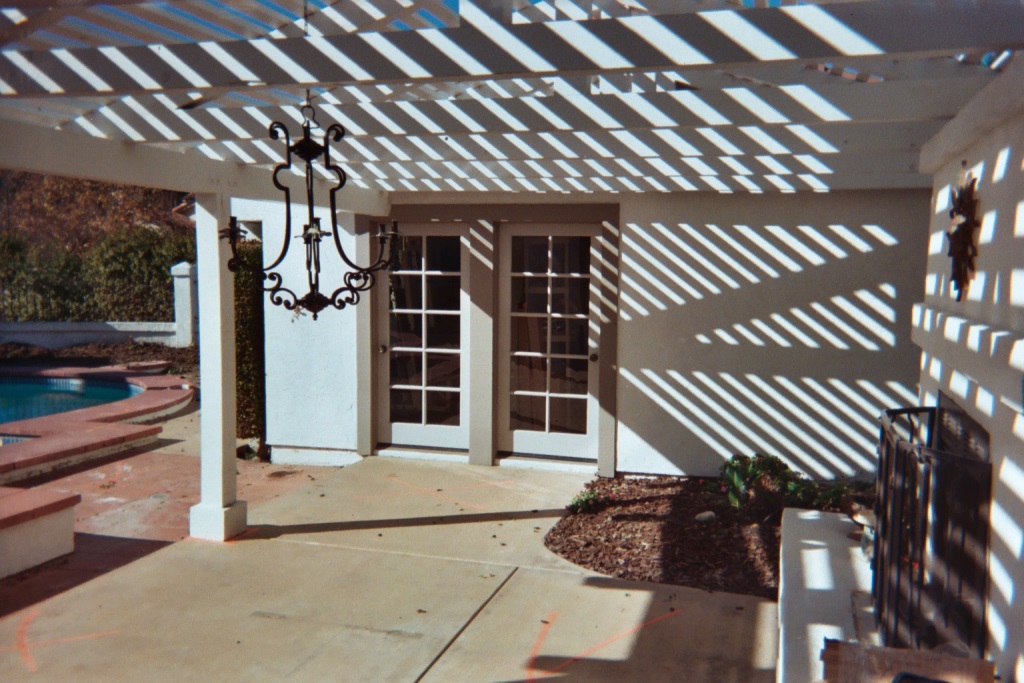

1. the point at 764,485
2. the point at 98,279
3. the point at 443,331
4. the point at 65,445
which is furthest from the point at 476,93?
the point at 98,279

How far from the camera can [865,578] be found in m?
→ 4.40

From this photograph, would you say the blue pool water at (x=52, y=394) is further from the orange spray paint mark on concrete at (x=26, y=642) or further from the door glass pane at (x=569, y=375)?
the orange spray paint mark on concrete at (x=26, y=642)

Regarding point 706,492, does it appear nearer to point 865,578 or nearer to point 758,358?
point 758,358

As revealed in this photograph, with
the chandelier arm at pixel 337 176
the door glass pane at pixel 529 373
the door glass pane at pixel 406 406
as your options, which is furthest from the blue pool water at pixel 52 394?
the chandelier arm at pixel 337 176

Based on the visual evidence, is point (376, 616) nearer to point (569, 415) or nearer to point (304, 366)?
point (569, 415)

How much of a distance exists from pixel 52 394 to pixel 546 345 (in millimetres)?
10536

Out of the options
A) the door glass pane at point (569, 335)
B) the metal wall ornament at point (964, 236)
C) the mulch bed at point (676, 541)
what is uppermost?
the metal wall ornament at point (964, 236)

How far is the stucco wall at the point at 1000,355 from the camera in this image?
2.54 metres

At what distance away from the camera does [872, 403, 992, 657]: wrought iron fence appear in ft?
9.86

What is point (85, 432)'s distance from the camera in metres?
9.44

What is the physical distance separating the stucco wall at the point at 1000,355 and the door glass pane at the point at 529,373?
4.78 m

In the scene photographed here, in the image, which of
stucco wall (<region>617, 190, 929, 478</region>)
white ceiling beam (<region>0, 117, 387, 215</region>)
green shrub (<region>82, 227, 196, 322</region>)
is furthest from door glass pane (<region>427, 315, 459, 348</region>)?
green shrub (<region>82, 227, 196, 322</region>)

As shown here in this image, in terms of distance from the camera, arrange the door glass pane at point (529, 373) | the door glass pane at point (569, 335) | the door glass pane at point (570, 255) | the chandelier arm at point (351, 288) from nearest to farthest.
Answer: the chandelier arm at point (351, 288) → the door glass pane at point (570, 255) → the door glass pane at point (569, 335) → the door glass pane at point (529, 373)

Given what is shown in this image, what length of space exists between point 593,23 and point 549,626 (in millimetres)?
3222
